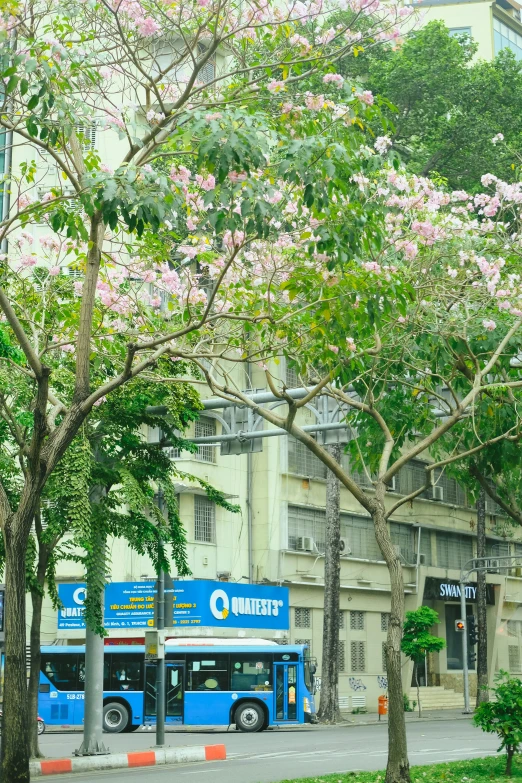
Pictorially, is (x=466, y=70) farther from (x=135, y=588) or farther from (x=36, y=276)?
(x=36, y=276)

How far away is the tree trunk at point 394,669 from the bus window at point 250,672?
16.7 metres

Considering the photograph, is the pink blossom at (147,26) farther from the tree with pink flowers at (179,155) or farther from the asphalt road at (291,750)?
the asphalt road at (291,750)

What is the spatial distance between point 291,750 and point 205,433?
15.2m

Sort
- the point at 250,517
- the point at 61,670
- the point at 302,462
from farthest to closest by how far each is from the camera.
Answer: the point at 302,462 < the point at 250,517 < the point at 61,670

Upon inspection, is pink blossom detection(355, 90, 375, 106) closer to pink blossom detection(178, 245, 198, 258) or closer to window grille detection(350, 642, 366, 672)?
pink blossom detection(178, 245, 198, 258)

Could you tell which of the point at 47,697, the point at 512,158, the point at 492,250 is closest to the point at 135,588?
the point at 47,697

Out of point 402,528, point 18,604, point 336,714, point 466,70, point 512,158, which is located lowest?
point 336,714

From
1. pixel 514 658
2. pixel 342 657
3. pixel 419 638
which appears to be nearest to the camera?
pixel 419 638

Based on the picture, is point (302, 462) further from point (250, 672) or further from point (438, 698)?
point (438, 698)

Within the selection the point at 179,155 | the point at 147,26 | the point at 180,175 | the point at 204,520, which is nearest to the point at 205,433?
the point at 204,520

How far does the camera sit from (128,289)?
619 inches

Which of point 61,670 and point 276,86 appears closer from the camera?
point 276,86

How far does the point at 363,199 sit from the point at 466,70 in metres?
26.4

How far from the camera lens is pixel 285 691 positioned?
30.5 meters
